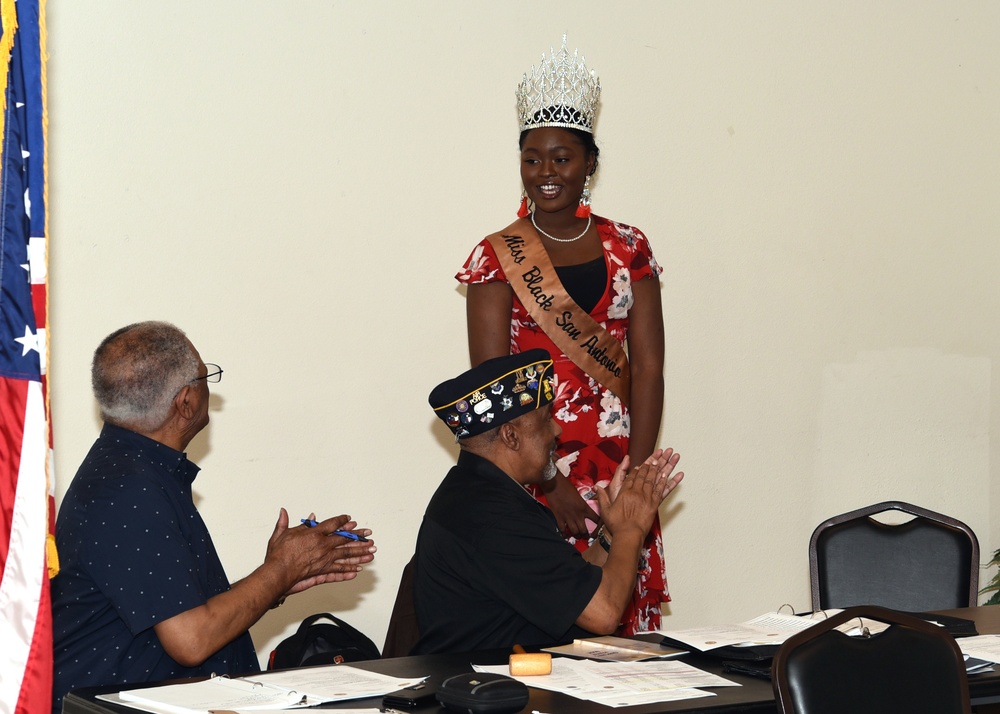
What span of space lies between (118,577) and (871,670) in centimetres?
140

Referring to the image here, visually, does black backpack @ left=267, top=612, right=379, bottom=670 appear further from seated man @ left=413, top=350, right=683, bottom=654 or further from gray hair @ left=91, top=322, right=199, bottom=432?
gray hair @ left=91, top=322, right=199, bottom=432

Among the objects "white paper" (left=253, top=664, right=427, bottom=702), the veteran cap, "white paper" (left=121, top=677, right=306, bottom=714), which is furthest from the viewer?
the veteran cap

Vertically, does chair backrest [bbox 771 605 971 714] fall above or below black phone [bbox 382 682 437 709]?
above

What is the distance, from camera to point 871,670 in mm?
1886

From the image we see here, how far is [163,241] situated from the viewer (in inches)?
147

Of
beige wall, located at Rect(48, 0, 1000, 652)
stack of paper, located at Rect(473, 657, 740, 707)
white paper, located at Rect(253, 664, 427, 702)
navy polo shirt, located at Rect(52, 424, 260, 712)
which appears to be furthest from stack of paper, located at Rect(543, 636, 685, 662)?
beige wall, located at Rect(48, 0, 1000, 652)

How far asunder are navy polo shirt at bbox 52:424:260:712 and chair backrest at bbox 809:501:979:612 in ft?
6.14

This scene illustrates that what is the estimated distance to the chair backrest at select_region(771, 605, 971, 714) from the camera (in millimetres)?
1807

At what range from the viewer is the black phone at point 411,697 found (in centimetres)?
196

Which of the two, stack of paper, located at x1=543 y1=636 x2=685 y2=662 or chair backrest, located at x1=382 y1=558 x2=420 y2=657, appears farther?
chair backrest, located at x1=382 y1=558 x2=420 y2=657

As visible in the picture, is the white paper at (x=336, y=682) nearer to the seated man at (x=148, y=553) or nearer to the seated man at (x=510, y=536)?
the seated man at (x=148, y=553)

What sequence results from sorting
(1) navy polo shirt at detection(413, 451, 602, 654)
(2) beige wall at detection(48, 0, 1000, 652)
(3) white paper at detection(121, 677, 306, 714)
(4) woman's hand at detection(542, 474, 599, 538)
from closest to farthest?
(3) white paper at detection(121, 677, 306, 714) → (1) navy polo shirt at detection(413, 451, 602, 654) → (4) woman's hand at detection(542, 474, 599, 538) → (2) beige wall at detection(48, 0, 1000, 652)

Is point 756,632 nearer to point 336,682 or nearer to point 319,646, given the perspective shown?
point 336,682

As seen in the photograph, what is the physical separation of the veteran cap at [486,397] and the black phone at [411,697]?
2.49ft
